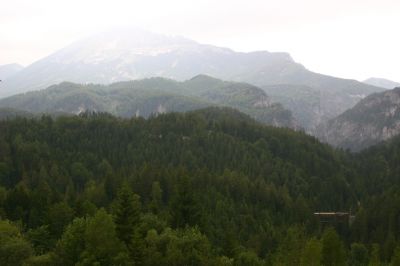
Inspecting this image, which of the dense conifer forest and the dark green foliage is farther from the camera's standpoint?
the dark green foliage

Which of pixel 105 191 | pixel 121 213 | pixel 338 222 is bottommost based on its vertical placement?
pixel 338 222

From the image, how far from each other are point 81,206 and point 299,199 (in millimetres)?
111173

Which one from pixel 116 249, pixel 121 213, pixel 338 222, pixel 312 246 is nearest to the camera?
pixel 116 249

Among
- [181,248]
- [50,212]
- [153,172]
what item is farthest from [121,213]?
[153,172]

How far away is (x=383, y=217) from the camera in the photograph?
565ft

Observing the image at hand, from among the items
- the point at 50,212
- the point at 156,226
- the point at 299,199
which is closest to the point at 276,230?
the point at 299,199

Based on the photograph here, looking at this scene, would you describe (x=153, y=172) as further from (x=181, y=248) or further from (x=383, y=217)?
(x=181, y=248)

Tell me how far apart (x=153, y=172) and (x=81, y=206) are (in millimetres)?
79536

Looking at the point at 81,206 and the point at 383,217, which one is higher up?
the point at 81,206

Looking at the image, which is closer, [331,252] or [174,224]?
[331,252]

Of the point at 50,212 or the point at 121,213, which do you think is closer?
the point at 121,213

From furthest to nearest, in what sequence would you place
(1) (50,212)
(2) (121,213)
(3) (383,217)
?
(3) (383,217), (1) (50,212), (2) (121,213)

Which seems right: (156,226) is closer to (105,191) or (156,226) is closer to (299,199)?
(105,191)

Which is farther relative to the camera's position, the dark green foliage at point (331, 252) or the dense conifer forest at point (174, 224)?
the dark green foliage at point (331, 252)
